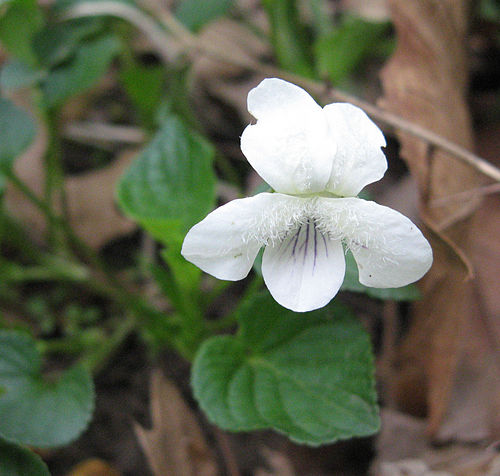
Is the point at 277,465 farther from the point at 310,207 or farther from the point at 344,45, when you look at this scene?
the point at 344,45

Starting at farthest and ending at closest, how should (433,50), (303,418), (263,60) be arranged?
(263,60) → (433,50) → (303,418)

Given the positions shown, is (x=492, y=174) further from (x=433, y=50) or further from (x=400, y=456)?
(x=400, y=456)

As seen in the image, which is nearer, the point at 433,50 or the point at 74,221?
the point at 433,50

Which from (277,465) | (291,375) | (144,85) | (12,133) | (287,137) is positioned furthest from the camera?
(144,85)

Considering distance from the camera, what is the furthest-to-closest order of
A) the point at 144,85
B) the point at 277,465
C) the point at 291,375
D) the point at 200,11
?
the point at 144,85 < the point at 200,11 < the point at 277,465 < the point at 291,375

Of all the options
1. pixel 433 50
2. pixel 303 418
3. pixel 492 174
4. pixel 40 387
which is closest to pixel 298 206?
pixel 303 418

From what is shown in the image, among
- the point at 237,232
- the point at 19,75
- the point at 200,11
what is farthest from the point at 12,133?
the point at 237,232
